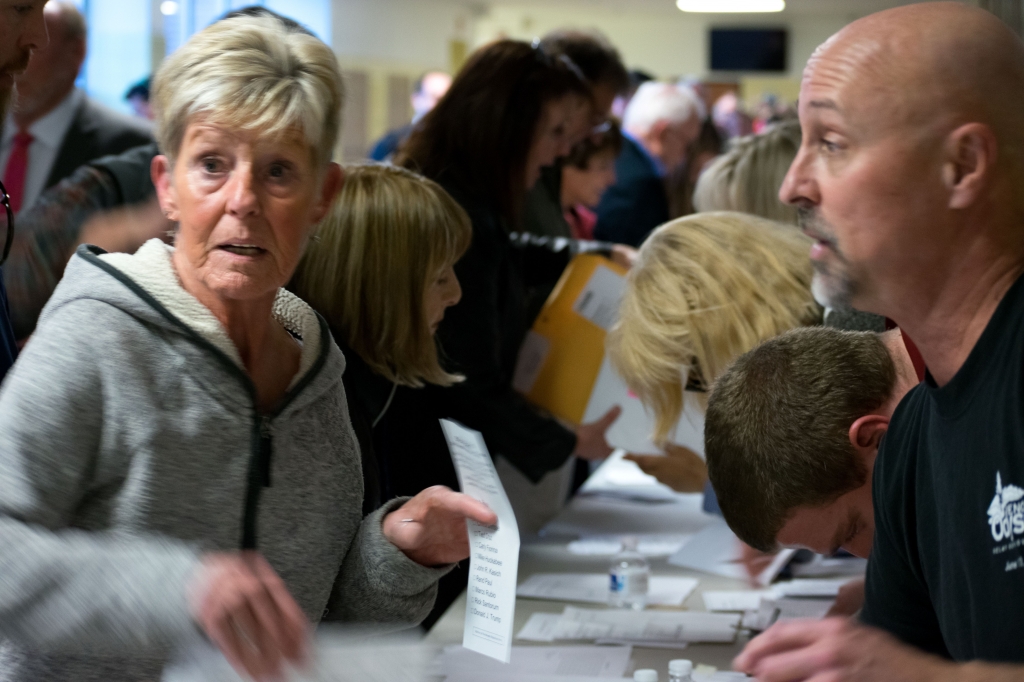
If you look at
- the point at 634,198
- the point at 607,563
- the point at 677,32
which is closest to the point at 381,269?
the point at 607,563

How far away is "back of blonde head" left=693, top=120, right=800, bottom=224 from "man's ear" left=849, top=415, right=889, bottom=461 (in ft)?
4.03

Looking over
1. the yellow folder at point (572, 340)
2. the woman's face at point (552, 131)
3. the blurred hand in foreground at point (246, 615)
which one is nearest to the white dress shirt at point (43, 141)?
the woman's face at point (552, 131)

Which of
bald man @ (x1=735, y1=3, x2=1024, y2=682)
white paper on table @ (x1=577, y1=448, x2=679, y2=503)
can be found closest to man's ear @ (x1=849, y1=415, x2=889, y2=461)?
bald man @ (x1=735, y1=3, x2=1024, y2=682)

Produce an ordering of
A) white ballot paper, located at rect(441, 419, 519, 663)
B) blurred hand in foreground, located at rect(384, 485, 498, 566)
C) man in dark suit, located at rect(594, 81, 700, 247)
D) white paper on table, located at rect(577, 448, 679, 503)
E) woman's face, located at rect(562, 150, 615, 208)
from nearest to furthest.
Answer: white ballot paper, located at rect(441, 419, 519, 663), blurred hand in foreground, located at rect(384, 485, 498, 566), white paper on table, located at rect(577, 448, 679, 503), woman's face, located at rect(562, 150, 615, 208), man in dark suit, located at rect(594, 81, 700, 247)

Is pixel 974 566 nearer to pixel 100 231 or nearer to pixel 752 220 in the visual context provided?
pixel 752 220

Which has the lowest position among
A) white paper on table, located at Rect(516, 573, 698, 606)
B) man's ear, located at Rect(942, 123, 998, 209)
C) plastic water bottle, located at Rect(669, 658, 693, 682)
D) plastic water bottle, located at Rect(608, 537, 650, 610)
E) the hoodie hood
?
white paper on table, located at Rect(516, 573, 698, 606)

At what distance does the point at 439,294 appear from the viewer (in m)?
2.12

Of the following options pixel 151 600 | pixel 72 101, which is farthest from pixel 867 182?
pixel 72 101

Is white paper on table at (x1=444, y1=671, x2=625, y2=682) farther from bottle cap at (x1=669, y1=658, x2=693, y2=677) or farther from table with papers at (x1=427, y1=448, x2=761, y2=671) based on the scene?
bottle cap at (x1=669, y1=658, x2=693, y2=677)

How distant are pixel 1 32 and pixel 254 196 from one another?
0.46 m

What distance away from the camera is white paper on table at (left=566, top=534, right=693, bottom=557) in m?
2.99

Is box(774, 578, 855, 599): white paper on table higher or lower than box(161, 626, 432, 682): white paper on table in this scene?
lower

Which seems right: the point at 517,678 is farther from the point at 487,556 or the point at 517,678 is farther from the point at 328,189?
the point at 328,189

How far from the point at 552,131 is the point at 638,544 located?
3.77ft
